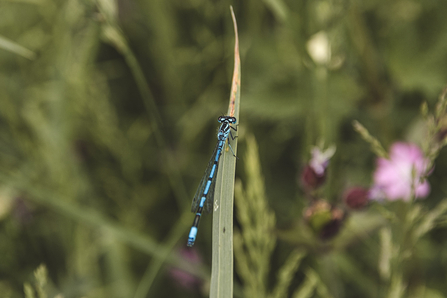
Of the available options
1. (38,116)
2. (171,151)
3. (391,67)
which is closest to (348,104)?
(391,67)

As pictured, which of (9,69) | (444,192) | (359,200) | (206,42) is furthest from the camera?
(9,69)

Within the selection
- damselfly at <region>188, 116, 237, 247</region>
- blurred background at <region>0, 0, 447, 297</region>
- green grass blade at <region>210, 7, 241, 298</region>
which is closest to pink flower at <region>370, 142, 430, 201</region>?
blurred background at <region>0, 0, 447, 297</region>

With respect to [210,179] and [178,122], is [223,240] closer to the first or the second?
[210,179]

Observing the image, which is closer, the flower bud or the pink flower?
the flower bud

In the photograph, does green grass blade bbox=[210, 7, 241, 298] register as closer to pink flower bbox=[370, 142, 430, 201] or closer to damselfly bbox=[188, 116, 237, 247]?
damselfly bbox=[188, 116, 237, 247]

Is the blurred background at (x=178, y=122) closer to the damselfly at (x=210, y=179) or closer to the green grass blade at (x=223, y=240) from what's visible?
the damselfly at (x=210, y=179)

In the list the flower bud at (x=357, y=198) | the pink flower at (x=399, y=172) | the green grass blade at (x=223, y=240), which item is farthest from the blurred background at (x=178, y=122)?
the green grass blade at (x=223, y=240)

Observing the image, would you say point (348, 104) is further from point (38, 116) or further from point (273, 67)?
point (38, 116)

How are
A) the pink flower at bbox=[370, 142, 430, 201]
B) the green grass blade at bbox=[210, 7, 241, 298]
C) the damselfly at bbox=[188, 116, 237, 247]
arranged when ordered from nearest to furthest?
the green grass blade at bbox=[210, 7, 241, 298] < the damselfly at bbox=[188, 116, 237, 247] < the pink flower at bbox=[370, 142, 430, 201]
